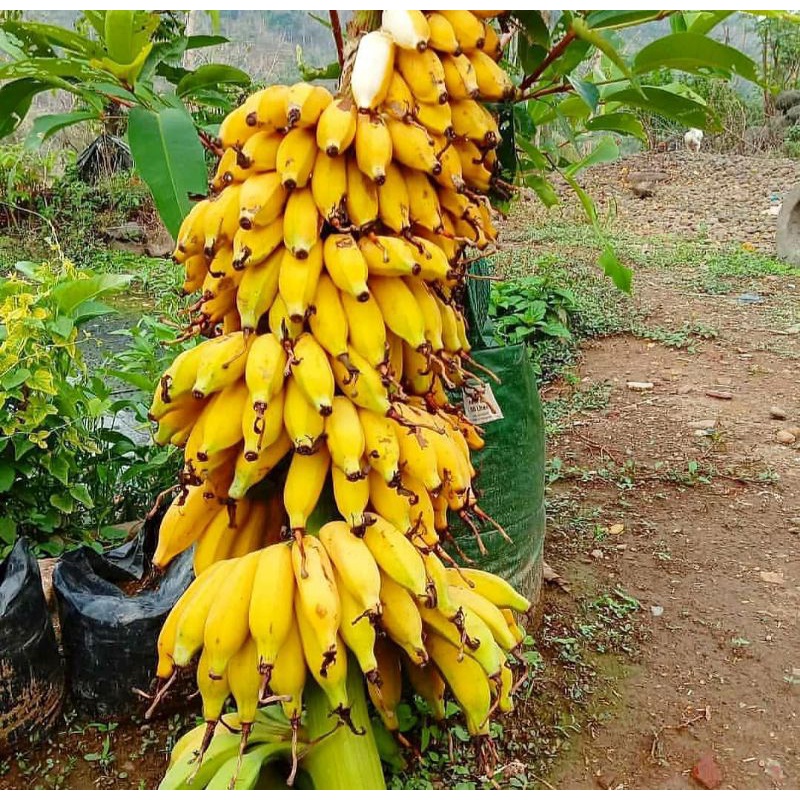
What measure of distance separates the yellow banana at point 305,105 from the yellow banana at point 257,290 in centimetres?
13

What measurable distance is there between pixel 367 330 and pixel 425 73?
0.35m

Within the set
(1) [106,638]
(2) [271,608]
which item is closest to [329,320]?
(2) [271,608]

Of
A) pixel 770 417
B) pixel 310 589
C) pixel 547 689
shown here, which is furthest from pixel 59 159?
pixel 310 589

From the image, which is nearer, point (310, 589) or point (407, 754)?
point (310, 589)

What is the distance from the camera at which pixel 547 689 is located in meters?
2.29

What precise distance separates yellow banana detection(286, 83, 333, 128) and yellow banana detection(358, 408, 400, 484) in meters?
0.39

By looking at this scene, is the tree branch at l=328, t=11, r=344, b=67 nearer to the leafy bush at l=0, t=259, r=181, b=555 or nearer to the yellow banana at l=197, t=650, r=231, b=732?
the yellow banana at l=197, t=650, r=231, b=732

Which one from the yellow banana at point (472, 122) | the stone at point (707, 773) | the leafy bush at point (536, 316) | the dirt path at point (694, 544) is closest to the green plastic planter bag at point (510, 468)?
the dirt path at point (694, 544)

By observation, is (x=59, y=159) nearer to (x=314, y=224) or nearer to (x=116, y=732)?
(x=116, y=732)

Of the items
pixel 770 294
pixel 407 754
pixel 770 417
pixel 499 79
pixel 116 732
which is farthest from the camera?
pixel 770 294

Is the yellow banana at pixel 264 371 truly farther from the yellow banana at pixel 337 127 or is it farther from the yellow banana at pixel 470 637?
the yellow banana at pixel 470 637

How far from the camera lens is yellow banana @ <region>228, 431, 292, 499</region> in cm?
110

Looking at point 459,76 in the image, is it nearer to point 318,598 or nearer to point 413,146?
point 413,146

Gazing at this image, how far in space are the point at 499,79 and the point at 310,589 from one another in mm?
750
